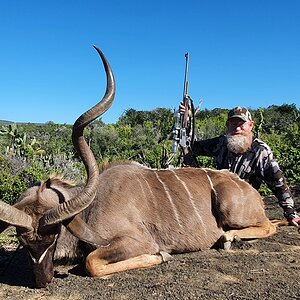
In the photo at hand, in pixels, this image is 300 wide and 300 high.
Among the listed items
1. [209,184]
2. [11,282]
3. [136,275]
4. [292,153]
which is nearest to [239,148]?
[209,184]

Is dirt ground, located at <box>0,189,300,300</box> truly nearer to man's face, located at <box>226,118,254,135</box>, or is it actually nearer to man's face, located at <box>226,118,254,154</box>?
man's face, located at <box>226,118,254,154</box>

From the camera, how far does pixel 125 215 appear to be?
14.9ft

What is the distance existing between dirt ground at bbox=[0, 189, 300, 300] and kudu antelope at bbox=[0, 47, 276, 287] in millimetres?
154

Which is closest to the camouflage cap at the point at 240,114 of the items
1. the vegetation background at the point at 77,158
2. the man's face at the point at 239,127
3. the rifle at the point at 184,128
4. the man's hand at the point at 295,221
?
the man's face at the point at 239,127

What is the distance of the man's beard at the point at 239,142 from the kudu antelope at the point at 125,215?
595 millimetres

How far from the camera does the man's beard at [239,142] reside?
235 inches

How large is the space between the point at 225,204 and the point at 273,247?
66 cm

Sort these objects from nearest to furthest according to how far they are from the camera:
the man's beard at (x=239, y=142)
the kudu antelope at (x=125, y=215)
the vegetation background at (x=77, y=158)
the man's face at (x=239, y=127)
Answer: the kudu antelope at (x=125, y=215)
the man's beard at (x=239, y=142)
the man's face at (x=239, y=127)
the vegetation background at (x=77, y=158)

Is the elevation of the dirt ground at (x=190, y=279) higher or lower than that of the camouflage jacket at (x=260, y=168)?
lower

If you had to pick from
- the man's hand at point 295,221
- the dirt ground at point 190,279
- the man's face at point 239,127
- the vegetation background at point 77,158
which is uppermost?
the man's face at point 239,127

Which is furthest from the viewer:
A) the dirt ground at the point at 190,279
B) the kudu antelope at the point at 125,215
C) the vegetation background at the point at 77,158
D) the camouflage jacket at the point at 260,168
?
the vegetation background at the point at 77,158

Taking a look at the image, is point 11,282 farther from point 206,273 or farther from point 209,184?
point 209,184

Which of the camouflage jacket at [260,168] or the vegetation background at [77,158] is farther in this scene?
the vegetation background at [77,158]

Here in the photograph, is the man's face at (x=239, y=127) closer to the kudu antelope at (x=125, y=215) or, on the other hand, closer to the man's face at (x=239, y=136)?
the man's face at (x=239, y=136)
